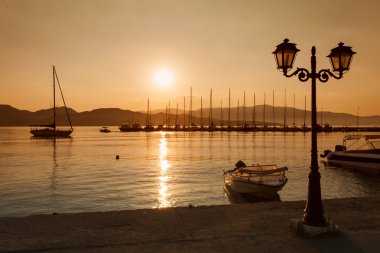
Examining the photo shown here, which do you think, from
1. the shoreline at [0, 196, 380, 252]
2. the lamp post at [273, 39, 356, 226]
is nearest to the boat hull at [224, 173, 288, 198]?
the shoreline at [0, 196, 380, 252]

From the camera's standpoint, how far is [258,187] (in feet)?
75.0

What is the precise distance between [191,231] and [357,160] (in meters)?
37.8

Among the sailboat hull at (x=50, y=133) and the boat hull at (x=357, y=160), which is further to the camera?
the sailboat hull at (x=50, y=133)

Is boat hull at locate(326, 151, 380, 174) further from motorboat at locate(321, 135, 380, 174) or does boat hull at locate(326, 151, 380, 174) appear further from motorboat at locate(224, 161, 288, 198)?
motorboat at locate(224, 161, 288, 198)

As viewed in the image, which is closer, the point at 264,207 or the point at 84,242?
the point at 84,242

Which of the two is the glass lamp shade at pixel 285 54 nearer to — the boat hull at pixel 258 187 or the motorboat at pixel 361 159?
the boat hull at pixel 258 187

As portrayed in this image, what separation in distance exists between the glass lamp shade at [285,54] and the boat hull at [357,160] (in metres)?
34.6

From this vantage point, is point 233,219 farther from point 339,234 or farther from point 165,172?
point 165,172

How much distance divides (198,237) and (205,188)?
75.1ft

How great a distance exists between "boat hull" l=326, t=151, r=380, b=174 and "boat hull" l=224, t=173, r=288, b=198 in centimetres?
1965

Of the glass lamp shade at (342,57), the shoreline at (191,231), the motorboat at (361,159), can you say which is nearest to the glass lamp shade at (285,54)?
the glass lamp shade at (342,57)

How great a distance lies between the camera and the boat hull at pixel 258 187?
74.2 feet

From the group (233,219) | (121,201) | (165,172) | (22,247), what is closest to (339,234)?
(233,219)

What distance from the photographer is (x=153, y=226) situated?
831cm
